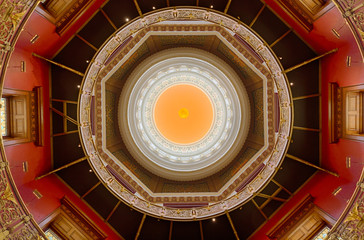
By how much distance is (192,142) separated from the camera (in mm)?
21625

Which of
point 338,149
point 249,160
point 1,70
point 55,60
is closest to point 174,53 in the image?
point 55,60

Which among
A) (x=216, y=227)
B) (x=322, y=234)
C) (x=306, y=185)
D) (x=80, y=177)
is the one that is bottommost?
(x=322, y=234)

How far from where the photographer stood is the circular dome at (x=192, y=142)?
15633mm

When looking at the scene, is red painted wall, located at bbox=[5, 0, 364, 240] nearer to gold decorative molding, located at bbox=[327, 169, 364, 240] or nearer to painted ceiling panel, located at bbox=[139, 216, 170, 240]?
gold decorative molding, located at bbox=[327, 169, 364, 240]

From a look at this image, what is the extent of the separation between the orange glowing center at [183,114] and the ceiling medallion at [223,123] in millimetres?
4420

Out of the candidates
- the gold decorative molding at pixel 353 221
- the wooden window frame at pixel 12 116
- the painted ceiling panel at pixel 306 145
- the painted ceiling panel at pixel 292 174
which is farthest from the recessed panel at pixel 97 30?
the gold decorative molding at pixel 353 221

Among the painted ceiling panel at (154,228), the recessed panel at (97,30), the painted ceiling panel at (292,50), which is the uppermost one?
the recessed panel at (97,30)

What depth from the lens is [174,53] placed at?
15.3 m

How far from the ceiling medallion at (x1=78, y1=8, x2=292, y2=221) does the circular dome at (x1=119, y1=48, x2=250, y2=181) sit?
0.22 ft

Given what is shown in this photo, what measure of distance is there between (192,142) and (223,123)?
13.5 ft

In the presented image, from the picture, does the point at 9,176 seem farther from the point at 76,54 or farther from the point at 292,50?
the point at 292,50

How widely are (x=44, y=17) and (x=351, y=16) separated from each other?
12.1m

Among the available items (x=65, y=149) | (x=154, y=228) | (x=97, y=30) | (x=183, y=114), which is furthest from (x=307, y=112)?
(x=183, y=114)

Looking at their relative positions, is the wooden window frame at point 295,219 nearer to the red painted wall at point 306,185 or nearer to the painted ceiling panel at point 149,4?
the red painted wall at point 306,185
